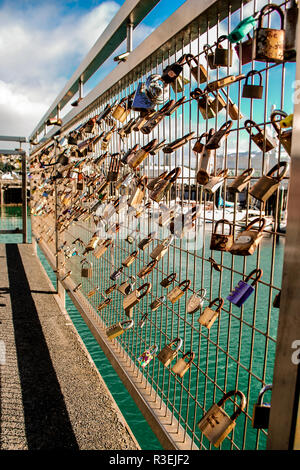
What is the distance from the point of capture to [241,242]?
3.35ft

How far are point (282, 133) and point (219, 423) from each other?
0.92 m

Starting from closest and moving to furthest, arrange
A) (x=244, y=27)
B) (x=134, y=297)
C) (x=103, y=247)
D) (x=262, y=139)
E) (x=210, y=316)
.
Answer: (x=244, y=27), (x=262, y=139), (x=210, y=316), (x=134, y=297), (x=103, y=247)

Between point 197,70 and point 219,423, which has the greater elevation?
point 197,70

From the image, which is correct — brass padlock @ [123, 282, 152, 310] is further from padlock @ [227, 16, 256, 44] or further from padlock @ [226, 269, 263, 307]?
padlock @ [227, 16, 256, 44]

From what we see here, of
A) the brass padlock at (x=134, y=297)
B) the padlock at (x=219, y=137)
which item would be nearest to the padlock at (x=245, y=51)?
the padlock at (x=219, y=137)

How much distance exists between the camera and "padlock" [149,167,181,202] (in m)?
1.55

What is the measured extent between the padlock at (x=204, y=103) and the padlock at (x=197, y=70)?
0.16 ft

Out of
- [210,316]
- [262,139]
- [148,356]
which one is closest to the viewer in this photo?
[262,139]

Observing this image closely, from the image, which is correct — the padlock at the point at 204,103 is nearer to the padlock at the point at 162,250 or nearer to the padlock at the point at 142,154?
the padlock at the point at 142,154

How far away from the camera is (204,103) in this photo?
4.40 feet

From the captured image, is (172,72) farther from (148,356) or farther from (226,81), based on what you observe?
(148,356)

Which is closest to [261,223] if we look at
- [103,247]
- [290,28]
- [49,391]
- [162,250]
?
[290,28]
